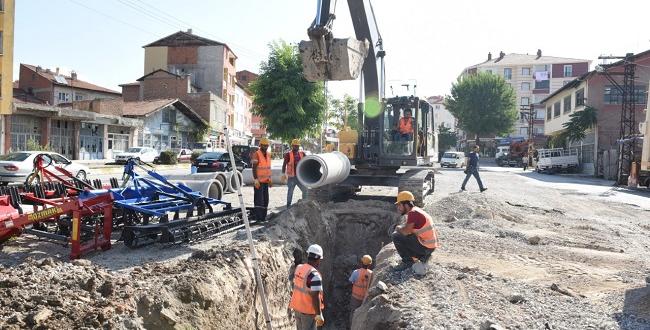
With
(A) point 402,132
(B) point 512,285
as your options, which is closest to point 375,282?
(B) point 512,285

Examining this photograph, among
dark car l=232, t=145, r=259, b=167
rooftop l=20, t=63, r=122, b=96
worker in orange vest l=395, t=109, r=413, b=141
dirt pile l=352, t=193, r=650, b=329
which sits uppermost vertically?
rooftop l=20, t=63, r=122, b=96

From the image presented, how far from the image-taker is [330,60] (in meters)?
8.93

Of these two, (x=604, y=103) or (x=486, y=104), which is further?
(x=486, y=104)

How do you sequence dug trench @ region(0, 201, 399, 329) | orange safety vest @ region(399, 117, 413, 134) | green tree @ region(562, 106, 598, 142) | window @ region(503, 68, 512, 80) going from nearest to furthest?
1. dug trench @ region(0, 201, 399, 329)
2. orange safety vest @ region(399, 117, 413, 134)
3. green tree @ region(562, 106, 598, 142)
4. window @ region(503, 68, 512, 80)

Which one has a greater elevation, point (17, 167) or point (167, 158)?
point (167, 158)

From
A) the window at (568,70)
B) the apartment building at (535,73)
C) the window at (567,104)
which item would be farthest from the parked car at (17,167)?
the window at (568,70)

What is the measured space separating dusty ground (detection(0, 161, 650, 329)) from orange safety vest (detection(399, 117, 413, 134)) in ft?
6.31

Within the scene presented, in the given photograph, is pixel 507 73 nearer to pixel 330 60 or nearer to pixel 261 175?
pixel 261 175

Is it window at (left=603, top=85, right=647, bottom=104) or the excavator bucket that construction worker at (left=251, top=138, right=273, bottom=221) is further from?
window at (left=603, top=85, right=647, bottom=104)

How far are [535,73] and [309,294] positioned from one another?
7920 cm

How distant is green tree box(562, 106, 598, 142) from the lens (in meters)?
36.8

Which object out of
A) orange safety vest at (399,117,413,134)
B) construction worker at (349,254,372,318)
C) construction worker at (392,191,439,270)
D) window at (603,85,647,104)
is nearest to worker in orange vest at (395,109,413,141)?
orange safety vest at (399,117,413,134)

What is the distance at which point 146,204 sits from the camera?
28.1 ft

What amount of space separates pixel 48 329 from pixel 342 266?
21.9 feet
